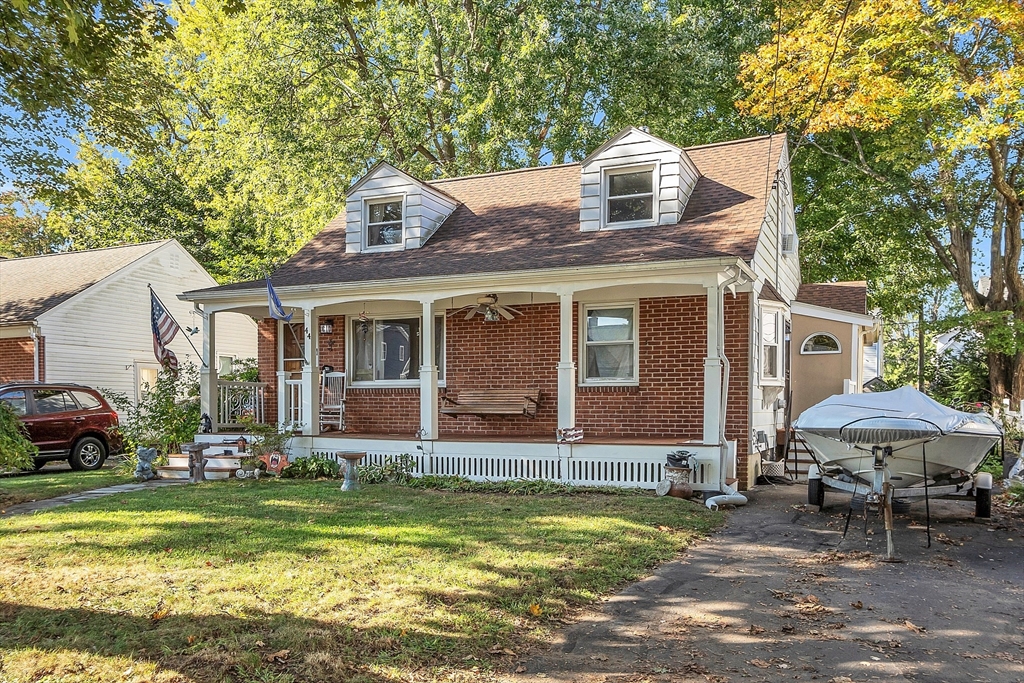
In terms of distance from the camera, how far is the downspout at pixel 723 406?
955cm

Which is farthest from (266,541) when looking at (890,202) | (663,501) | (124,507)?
(890,202)

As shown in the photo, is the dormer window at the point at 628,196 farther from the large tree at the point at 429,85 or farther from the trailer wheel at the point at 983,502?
the large tree at the point at 429,85

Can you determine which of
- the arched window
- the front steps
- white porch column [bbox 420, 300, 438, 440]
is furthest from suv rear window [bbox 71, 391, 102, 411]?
the arched window

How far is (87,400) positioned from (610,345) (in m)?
10.7

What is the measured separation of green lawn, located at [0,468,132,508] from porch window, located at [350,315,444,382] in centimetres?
445

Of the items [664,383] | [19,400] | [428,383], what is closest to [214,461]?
[428,383]

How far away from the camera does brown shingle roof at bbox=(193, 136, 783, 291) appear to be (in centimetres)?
1145

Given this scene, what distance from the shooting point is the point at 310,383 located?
1290 centimetres

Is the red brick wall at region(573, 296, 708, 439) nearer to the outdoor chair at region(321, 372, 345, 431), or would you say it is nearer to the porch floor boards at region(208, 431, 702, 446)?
the porch floor boards at region(208, 431, 702, 446)

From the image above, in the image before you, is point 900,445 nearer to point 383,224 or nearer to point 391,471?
point 391,471

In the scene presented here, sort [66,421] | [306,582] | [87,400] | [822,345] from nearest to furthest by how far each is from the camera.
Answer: [306,582], [66,421], [822,345], [87,400]

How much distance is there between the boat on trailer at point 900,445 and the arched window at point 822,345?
19.6 ft

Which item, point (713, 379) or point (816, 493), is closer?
point (816, 493)

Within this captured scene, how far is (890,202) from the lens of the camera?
20.8 metres
